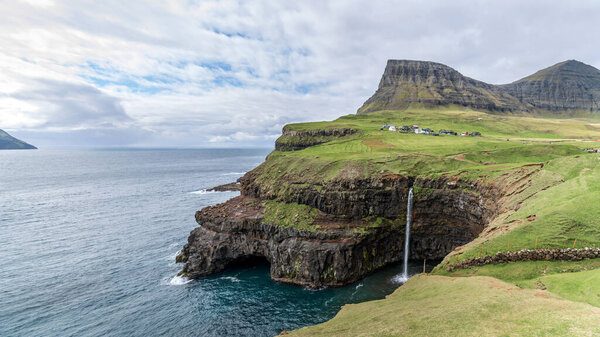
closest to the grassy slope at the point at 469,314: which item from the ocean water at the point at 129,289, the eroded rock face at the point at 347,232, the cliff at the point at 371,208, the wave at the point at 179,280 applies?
the cliff at the point at 371,208

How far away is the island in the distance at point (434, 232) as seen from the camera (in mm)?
21703

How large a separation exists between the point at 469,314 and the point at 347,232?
35.5 meters

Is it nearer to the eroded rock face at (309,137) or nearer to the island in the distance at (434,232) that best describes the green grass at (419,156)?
the island in the distance at (434,232)

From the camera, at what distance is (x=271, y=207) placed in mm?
66688

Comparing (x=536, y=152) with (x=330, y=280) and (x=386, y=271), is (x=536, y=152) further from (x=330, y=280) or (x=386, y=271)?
(x=330, y=280)

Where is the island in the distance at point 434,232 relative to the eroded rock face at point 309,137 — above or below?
below

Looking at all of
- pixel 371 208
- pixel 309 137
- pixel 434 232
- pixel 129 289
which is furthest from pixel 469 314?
pixel 309 137

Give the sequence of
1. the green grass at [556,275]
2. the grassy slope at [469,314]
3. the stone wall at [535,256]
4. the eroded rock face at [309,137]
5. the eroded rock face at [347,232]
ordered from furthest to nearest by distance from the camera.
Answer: the eroded rock face at [309,137], the eroded rock face at [347,232], the stone wall at [535,256], the green grass at [556,275], the grassy slope at [469,314]

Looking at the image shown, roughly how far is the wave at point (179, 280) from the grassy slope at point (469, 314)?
3774 centimetres

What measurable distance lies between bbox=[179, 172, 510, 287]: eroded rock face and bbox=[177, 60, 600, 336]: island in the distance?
0.23 meters

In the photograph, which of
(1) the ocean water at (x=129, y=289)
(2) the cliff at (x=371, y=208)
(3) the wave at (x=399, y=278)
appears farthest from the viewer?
(3) the wave at (x=399, y=278)

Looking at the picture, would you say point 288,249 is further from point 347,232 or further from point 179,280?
point 179,280

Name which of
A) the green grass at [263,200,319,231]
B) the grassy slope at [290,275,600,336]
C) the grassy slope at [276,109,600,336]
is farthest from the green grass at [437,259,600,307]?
the green grass at [263,200,319,231]

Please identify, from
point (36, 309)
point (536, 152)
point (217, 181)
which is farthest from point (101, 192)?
point (536, 152)
